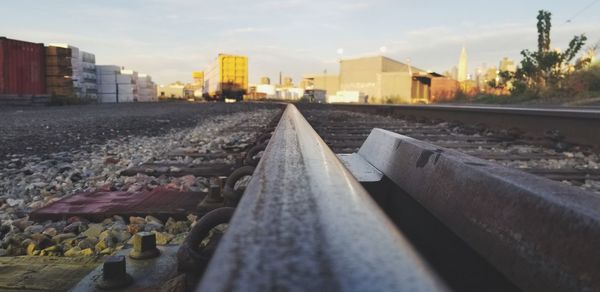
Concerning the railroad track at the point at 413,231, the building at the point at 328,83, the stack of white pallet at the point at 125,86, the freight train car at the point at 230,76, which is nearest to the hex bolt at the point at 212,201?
the railroad track at the point at 413,231

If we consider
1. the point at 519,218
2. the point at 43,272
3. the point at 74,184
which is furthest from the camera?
the point at 74,184

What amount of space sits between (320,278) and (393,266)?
0.29 feet

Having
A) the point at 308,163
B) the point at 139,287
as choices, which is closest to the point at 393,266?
the point at 308,163

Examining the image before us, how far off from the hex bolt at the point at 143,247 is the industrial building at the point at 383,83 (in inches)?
1447

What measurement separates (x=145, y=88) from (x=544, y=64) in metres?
34.7

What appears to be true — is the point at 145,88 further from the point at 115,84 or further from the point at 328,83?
the point at 328,83

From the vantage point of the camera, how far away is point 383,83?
48.0m

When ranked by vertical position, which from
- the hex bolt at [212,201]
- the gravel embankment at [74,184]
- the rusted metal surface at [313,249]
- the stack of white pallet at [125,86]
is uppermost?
the stack of white pallet at [125,86]

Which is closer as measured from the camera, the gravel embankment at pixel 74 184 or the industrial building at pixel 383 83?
the gravel embankment at pixel 74 184

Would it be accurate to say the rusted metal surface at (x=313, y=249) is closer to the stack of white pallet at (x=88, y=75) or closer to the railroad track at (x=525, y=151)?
the railroad track at (x=525, y=151)

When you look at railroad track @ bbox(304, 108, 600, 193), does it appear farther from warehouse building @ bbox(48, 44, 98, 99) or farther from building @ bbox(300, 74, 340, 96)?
building @ bbox(300, 74, 340, 96)

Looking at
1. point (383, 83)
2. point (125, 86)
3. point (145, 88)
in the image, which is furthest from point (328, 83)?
point (125, 86)

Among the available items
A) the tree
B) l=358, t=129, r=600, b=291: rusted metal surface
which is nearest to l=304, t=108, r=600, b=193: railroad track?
l=358, t=129, r=600, b=291: rusted metal surface

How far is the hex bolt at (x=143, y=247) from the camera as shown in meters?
1.33
